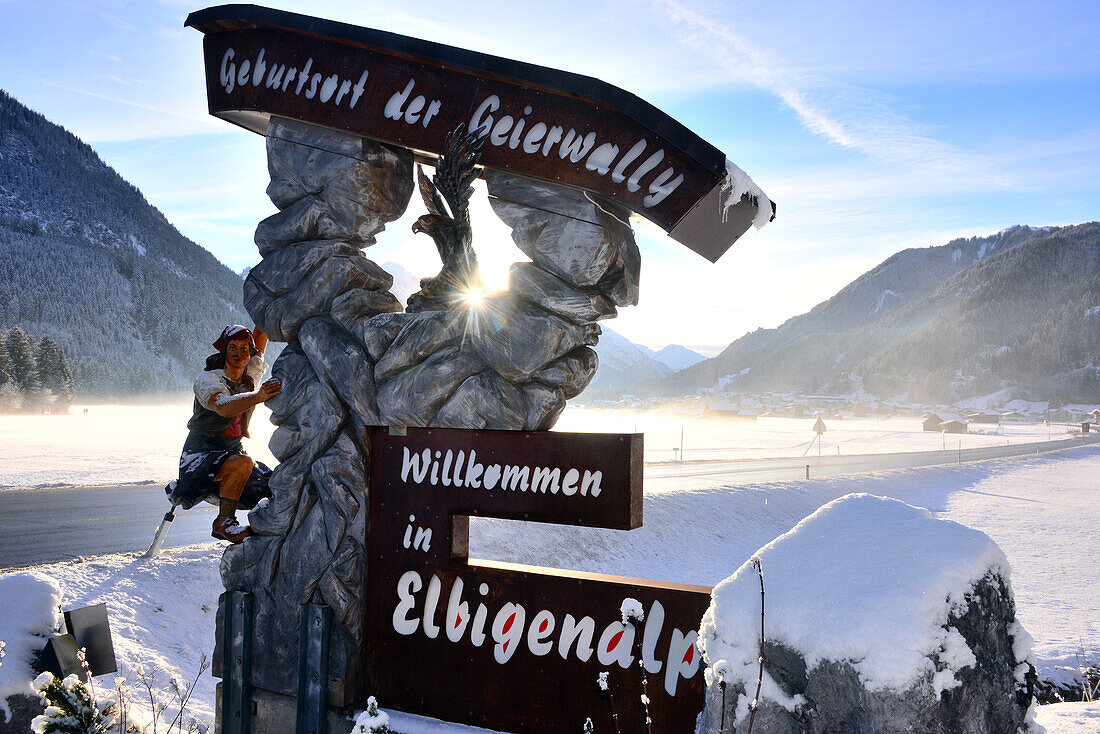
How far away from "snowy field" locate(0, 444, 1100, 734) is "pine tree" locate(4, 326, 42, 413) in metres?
60.1

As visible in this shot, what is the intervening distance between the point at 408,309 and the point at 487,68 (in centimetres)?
185

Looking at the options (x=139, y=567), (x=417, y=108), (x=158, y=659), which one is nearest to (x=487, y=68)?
(x=417, y=108)

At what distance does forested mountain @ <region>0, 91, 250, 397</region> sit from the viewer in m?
122

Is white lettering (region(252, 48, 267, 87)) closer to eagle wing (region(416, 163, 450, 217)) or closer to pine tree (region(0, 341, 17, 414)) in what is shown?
eagle wing (region(416, 163, 450, 217))

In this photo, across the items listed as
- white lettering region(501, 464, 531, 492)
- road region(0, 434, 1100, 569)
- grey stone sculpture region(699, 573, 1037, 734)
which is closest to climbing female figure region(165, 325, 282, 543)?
white lettering region(501, 464, 531, 492)

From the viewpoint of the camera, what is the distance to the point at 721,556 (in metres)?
14.2

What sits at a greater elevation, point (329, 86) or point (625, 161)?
point (329, 86)

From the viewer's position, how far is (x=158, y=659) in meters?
7.11

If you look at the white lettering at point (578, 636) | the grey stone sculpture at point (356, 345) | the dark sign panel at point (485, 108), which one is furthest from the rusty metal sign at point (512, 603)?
the dark sign panel at point (485, 108)

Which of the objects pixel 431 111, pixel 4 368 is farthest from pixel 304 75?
pixel 4 368

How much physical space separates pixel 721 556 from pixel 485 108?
1108cm

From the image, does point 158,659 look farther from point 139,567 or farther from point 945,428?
point 945,428

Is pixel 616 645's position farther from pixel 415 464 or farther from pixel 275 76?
pixel 275 76

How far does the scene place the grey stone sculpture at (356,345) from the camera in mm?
5059
